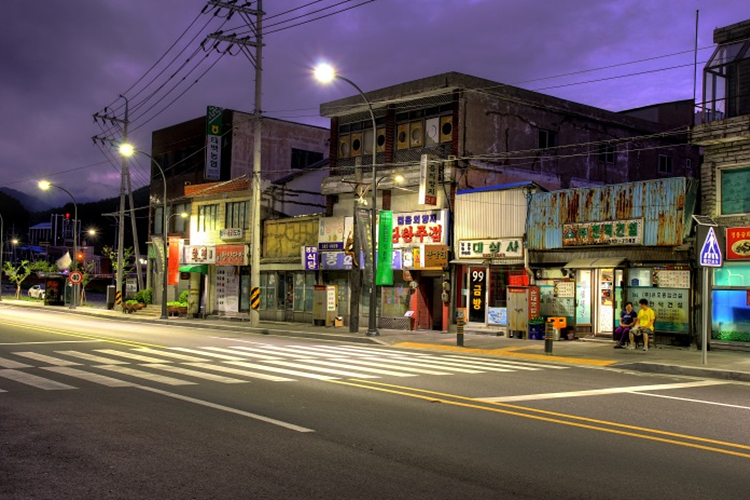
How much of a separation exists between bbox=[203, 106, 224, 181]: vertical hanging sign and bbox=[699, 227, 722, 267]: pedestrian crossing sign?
34.8m

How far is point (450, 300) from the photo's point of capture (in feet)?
97.5

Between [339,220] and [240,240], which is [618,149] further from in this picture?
[240,240]

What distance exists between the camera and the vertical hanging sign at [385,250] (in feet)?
99.3

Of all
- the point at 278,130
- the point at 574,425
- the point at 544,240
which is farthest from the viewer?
the point at 278,130

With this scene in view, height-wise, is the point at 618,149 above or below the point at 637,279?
above

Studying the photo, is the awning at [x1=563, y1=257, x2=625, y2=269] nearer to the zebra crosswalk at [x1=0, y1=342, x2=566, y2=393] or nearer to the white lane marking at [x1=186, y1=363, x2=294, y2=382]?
the zebra crosswalk at [x1=0, y1=342, x2=566, y2=393]

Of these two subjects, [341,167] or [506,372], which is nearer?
[506,372]

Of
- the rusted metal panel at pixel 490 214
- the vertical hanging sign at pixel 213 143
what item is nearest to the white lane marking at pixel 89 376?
the rusted metal panel at pixel 490 214

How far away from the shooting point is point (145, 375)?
44.8 ft

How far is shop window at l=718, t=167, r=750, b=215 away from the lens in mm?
20625

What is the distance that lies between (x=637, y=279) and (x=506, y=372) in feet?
32.3

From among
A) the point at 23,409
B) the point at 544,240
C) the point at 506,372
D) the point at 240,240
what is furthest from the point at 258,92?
the point at 23,409

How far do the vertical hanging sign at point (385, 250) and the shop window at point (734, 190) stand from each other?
43.3 feet

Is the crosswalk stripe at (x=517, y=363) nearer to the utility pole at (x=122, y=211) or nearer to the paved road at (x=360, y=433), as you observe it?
the paved road at (x=360, y=433)
